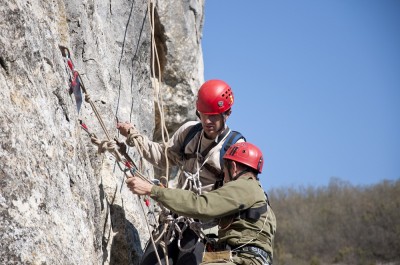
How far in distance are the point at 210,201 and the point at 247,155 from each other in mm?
575

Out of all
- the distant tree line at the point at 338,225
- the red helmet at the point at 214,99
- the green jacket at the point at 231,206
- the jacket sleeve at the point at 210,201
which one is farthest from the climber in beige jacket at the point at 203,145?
the distant tree line at the point at 338,225

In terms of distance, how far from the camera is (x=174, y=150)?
21.6 feet

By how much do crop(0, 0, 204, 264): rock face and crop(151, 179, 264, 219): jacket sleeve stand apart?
0.62 metres

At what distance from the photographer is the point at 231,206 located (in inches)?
203

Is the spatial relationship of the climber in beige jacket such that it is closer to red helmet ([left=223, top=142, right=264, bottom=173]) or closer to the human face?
the human face

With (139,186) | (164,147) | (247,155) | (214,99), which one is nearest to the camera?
(139,186)

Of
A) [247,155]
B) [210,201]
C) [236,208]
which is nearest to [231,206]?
[236,208]

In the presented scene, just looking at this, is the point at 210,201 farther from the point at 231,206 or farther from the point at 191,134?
the point at 191,134

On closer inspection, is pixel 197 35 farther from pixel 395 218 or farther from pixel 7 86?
pixel 395 218

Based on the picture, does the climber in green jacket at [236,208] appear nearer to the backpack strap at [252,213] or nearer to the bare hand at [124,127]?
the backpack strap at [252,213]

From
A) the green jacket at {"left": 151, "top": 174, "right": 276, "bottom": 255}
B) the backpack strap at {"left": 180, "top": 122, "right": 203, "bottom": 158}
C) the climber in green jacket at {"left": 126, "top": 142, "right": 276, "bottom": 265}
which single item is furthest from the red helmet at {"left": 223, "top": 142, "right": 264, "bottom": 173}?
the backpack strap at {"left": 180, "top": 122, "right": 203, "bottom": 158}

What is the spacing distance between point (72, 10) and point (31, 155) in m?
2.40

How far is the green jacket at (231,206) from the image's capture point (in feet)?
16.8

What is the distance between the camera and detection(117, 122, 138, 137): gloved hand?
6566 mm
